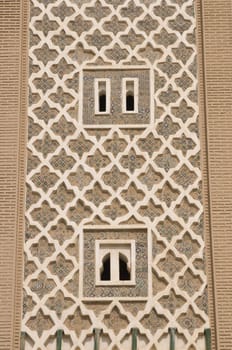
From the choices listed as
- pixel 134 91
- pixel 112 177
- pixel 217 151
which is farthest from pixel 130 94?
pixel 217 151

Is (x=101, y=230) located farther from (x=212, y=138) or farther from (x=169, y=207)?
(x=212, y=138)

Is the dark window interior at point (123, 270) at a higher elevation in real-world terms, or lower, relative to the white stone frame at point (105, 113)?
lower

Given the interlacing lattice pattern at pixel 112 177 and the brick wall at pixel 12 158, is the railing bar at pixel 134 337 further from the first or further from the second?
the brick wall at pixel 12 158

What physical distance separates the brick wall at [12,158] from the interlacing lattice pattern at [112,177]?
0.29 ft

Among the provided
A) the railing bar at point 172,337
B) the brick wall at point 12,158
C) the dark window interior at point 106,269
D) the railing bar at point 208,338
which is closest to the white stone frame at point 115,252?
the dark window interior at point 106,269

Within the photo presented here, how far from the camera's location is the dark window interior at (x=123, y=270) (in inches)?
365

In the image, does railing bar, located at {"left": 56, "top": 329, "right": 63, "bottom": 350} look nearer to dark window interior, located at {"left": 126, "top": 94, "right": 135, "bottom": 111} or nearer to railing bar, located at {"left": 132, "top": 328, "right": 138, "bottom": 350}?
railing bar, located at {"left": 132, "top": 328, "right": 138, "bottom": 350}

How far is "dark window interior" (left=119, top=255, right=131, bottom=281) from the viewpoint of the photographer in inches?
365

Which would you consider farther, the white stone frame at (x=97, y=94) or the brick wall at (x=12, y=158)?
the white stone frame at (x=97, y=94)

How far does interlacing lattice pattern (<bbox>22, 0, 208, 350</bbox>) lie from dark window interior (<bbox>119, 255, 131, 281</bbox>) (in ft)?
0.64

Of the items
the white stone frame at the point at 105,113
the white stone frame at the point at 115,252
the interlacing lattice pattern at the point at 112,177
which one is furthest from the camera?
the white stone frame at the point at 105,113

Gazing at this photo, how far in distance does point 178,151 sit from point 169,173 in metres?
0.24

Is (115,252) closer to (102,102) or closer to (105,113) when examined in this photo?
(105,113)

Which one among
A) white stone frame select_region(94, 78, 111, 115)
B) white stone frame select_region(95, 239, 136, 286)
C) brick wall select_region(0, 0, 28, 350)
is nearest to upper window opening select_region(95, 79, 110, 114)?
white stone frame select_region(94, 78, 111, 115)
